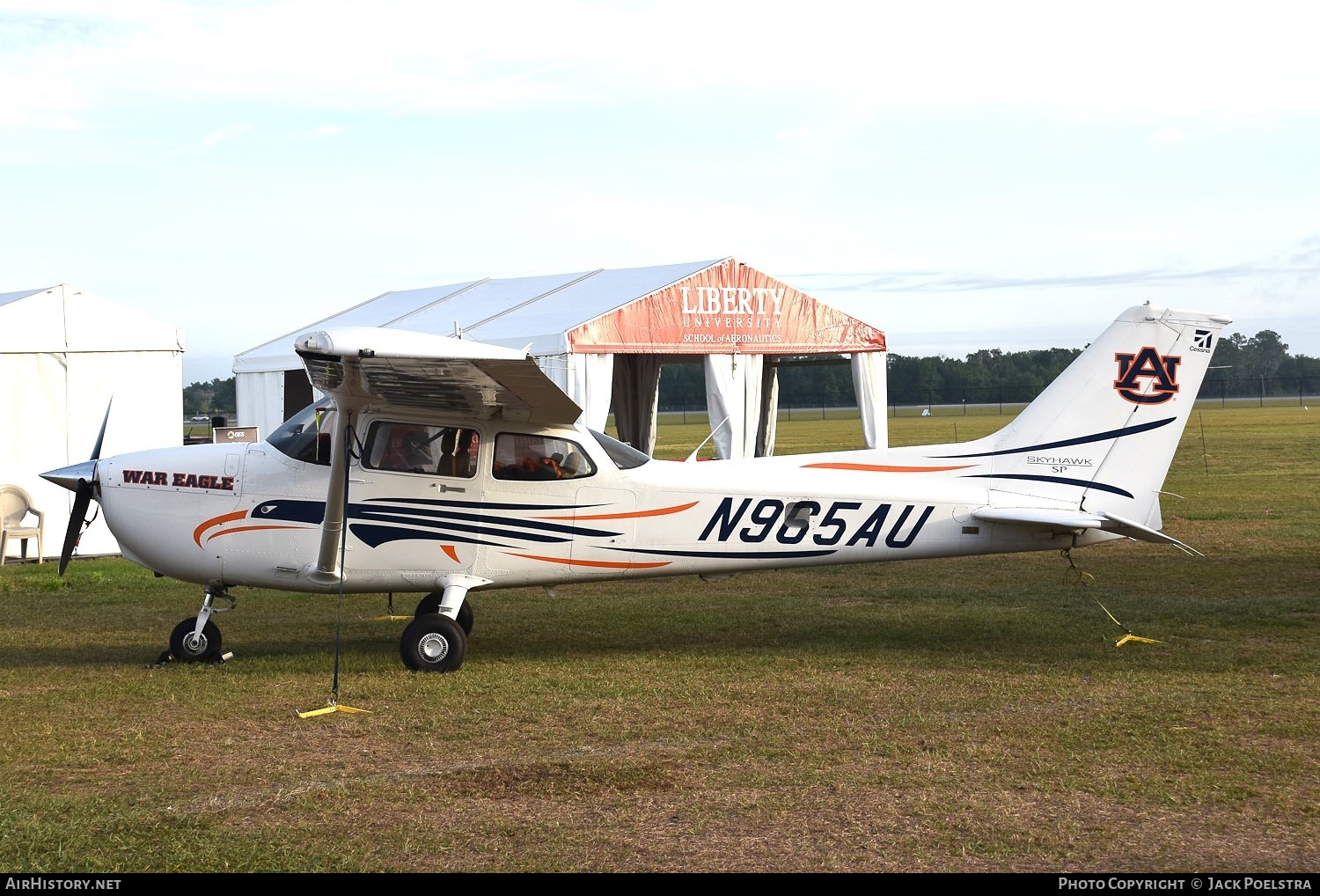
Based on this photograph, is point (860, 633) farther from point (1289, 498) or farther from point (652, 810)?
point (1289, 498)

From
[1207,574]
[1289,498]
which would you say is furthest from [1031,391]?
[1207,574]

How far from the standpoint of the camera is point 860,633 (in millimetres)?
9797

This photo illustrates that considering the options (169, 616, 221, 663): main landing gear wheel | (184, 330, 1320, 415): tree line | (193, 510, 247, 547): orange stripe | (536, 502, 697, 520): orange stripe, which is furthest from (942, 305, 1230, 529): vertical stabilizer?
(184, 330, 1320, 415): tree line

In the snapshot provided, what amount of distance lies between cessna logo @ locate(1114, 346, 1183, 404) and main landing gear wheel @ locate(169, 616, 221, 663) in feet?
21.2

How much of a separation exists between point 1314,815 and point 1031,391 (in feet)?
253

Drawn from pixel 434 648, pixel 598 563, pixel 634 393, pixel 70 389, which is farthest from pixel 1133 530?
pixel 634 393

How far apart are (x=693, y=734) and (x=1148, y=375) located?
429 cm

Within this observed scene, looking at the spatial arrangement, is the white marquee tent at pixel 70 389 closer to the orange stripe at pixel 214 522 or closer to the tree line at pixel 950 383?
the orange stripe at pixel 214 522

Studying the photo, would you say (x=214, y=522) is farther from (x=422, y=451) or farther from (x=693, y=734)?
(x=693, y=734)

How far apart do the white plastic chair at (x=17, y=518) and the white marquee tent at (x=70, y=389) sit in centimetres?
22

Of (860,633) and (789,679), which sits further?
(860,633)

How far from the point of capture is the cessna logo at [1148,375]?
29.1 feet

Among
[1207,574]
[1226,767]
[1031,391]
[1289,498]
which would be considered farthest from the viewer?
[1031,391]

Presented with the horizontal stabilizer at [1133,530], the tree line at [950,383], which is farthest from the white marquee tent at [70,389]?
the tree line at [950,383]
